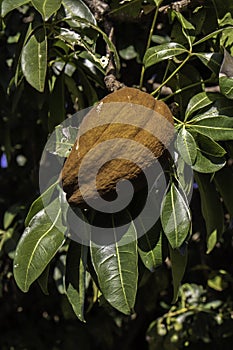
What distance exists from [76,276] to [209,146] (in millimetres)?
301

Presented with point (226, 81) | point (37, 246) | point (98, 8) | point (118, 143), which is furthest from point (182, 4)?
point (37, 246)

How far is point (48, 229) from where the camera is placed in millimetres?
1109

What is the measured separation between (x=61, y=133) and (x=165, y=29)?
63cm

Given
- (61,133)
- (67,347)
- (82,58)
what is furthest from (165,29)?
(67,347)

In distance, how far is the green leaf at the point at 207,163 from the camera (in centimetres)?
104

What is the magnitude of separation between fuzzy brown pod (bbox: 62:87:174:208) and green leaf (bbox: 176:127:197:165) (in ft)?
0.12

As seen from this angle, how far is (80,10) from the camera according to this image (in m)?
1.28

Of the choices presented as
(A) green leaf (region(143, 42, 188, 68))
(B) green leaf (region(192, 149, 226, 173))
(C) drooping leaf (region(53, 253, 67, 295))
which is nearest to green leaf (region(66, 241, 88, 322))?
(B) green leaf (region(192, 149, 226, 173))

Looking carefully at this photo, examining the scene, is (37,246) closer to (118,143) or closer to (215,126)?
(118,143)

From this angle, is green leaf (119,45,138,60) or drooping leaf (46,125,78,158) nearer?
drooping leaf (46,125,78,158)

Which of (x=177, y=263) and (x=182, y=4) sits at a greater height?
(x=182, y=4)

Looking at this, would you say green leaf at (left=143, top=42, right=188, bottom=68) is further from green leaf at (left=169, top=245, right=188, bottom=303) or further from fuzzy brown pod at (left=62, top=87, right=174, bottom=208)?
green leaf at (left=169, top=245, right=188, bottom=303)

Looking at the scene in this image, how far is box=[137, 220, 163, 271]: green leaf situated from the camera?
1070mm

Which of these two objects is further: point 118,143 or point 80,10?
point 80,10
